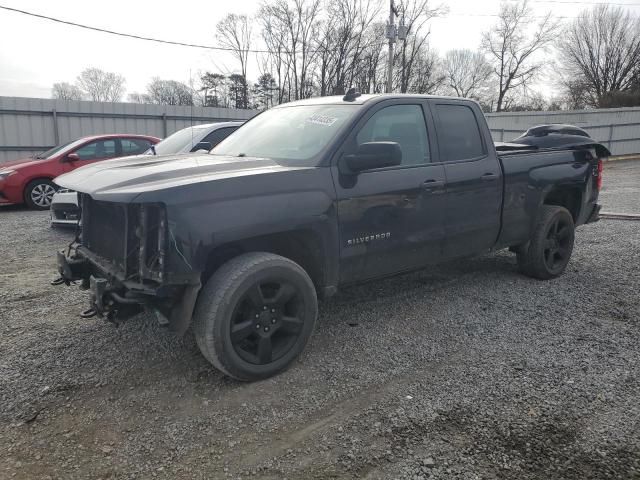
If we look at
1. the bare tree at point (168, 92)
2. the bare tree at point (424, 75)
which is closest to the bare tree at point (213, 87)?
the bare tree at point (168, 92)

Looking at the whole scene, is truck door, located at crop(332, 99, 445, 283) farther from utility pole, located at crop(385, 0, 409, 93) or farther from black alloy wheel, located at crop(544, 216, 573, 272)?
utility pole, located at crop(385, 0, 409, 93)

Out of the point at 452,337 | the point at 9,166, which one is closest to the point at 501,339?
the point at 452,337

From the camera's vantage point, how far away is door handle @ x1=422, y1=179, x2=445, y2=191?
3.90 metres

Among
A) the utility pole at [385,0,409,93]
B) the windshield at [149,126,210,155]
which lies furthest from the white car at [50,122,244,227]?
the utility pole at [385,0,409,93]

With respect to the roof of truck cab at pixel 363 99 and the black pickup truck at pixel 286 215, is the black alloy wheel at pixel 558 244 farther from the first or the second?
the roof of truck cab at pixel 363 99

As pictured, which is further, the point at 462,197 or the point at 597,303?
the point at 597,303

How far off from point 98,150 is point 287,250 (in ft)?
26.1

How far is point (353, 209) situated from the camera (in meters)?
3.45

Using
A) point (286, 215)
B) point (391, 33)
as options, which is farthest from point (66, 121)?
point (391, 33)

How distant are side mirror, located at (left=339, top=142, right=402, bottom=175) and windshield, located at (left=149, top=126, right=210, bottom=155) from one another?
4.42 metres

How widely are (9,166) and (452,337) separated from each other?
9.88 meters

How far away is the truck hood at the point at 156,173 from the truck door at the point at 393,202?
0.55 meters

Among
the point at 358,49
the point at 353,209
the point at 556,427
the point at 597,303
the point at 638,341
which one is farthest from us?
the point at 358,49

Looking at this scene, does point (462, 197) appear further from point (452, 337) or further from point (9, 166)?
point (9, 166)
